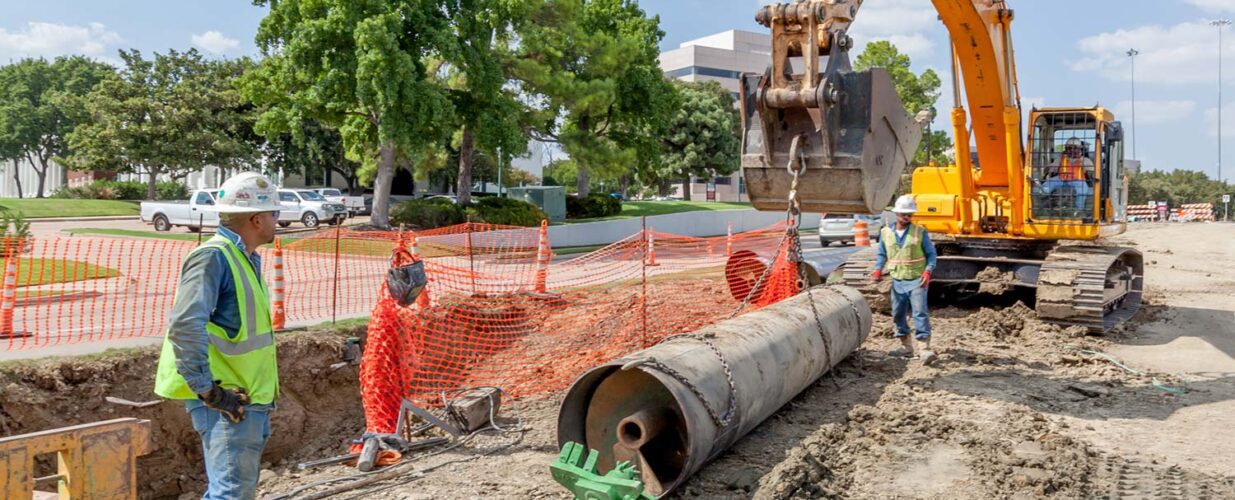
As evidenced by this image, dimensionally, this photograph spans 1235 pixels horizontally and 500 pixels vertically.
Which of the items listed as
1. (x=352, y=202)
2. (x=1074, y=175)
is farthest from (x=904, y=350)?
(x=352, y=202)

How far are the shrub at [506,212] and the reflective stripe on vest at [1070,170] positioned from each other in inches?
674

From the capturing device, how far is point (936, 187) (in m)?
12.3

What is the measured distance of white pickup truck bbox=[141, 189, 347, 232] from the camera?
89.1 feet

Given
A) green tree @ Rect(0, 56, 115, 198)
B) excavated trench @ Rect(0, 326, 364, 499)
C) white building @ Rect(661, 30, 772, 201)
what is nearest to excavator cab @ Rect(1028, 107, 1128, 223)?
excavated trench @ Rect(0, 326, 364, 499)

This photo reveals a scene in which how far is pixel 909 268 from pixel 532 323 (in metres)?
5.04

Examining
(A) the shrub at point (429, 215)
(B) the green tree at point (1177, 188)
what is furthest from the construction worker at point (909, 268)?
(B) the green tree at point (1177, 188)

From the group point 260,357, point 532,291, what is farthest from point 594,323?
point 260,357

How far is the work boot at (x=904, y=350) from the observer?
916cm

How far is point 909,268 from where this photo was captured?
8852 mm

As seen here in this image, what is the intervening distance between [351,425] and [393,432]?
2.06 m

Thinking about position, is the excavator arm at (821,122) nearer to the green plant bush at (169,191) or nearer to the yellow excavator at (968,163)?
the yellow excavator at (968,163)

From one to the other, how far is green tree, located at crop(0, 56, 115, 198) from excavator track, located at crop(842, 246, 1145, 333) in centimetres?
4397

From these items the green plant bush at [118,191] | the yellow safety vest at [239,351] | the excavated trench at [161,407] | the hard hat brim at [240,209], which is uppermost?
the green plant bush at [118,191]

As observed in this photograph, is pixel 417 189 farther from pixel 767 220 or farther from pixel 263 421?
pixel 263 421
